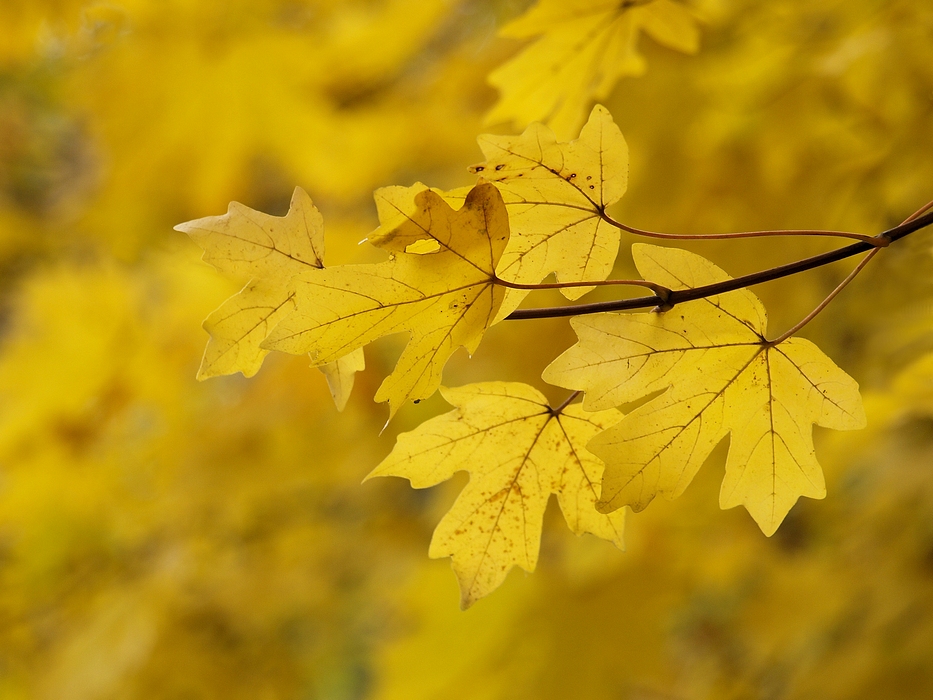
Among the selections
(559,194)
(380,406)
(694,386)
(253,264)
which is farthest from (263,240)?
(380,406)

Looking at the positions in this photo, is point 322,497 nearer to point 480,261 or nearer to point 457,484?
point 457,484

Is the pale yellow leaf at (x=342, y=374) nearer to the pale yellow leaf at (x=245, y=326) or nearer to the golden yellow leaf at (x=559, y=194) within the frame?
the pale yellow leaf at (x=245, y=326)

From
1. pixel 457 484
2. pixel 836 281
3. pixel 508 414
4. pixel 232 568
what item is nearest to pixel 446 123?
pixel 457 484

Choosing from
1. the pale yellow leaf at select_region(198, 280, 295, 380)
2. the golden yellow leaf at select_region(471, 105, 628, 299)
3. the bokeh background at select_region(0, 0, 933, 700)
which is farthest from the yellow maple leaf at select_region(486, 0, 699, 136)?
the bokeh background at select_region(0, 0, 933, 700)

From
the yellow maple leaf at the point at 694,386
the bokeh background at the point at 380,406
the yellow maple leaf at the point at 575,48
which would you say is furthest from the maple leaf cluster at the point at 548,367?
the bokeh background at the point at 380,406

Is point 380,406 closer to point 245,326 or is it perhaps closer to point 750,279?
point 245,326
